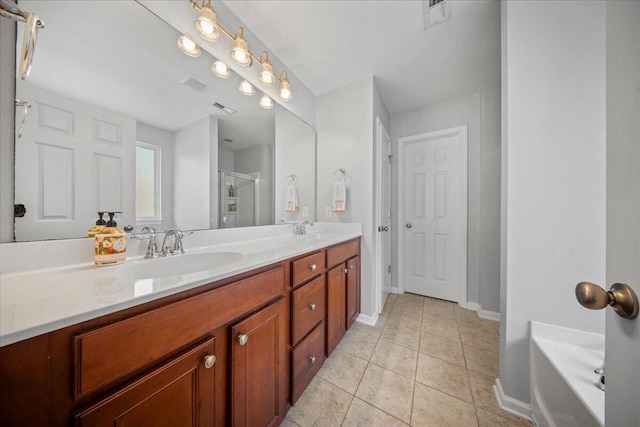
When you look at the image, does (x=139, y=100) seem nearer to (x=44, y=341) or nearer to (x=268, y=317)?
(x=44, y=341)

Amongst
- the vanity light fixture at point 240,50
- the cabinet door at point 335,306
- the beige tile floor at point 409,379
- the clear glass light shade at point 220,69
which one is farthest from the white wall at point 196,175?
the beige tile floor at point 409,379

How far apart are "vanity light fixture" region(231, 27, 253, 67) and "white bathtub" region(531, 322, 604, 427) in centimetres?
218

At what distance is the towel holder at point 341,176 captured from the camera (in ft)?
6.92

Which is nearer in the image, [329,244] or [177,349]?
[177,349]

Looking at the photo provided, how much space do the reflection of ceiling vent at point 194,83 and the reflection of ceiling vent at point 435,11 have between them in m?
1.47

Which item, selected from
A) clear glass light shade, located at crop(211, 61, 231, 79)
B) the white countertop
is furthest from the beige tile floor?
clear glass light shade, located at crop(211, 61, 231, 79)

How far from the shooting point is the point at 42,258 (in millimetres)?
730

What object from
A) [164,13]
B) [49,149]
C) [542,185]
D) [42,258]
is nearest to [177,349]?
[42,258]

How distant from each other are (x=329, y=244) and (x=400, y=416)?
964 millimetres

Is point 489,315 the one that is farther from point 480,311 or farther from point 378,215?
point 378,215

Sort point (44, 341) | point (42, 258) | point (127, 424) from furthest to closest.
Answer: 1. point (42, 258)
2. point (127, 424)
3. point (44, 341)

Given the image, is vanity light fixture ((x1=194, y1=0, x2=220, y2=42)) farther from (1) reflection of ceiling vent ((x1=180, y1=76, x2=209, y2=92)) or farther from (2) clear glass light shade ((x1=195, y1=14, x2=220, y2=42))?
(1) reflection of ceiling vent ((x1=180, y1=76, x2=209, y2=92))

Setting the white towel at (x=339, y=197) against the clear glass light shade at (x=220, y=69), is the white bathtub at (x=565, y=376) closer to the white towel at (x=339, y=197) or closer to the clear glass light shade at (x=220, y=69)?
the white towel at (x=339, y=197)

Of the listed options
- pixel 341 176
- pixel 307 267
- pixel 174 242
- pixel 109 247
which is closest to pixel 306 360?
pixel 307 267
